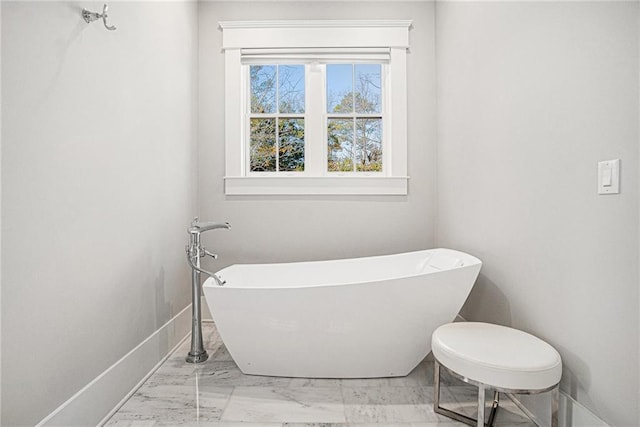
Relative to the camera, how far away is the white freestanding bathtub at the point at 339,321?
5.52 feet

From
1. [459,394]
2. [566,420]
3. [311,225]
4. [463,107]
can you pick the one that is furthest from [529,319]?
[311,225]

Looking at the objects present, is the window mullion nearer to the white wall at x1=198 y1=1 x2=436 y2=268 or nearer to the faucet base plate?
the white wall at x1=198 y1=1 x2=436 y2=268

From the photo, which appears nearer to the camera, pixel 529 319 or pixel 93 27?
pixel 93 27

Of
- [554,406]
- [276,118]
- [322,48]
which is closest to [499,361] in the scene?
[554,406]

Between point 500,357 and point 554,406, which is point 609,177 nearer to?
point 500,357

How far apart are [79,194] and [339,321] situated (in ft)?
4.12

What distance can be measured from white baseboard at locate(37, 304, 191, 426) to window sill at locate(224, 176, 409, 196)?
1.13 metres

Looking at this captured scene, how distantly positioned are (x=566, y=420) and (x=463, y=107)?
1.77 m

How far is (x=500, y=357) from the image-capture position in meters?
1.27

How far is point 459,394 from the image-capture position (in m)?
1.74

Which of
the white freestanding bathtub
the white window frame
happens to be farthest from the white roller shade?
the white freestanding bathtub

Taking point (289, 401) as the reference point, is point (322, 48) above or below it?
above

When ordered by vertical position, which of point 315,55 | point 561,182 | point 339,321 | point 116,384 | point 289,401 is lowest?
point 289,401

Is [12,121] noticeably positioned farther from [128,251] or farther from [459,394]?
[459,394]
